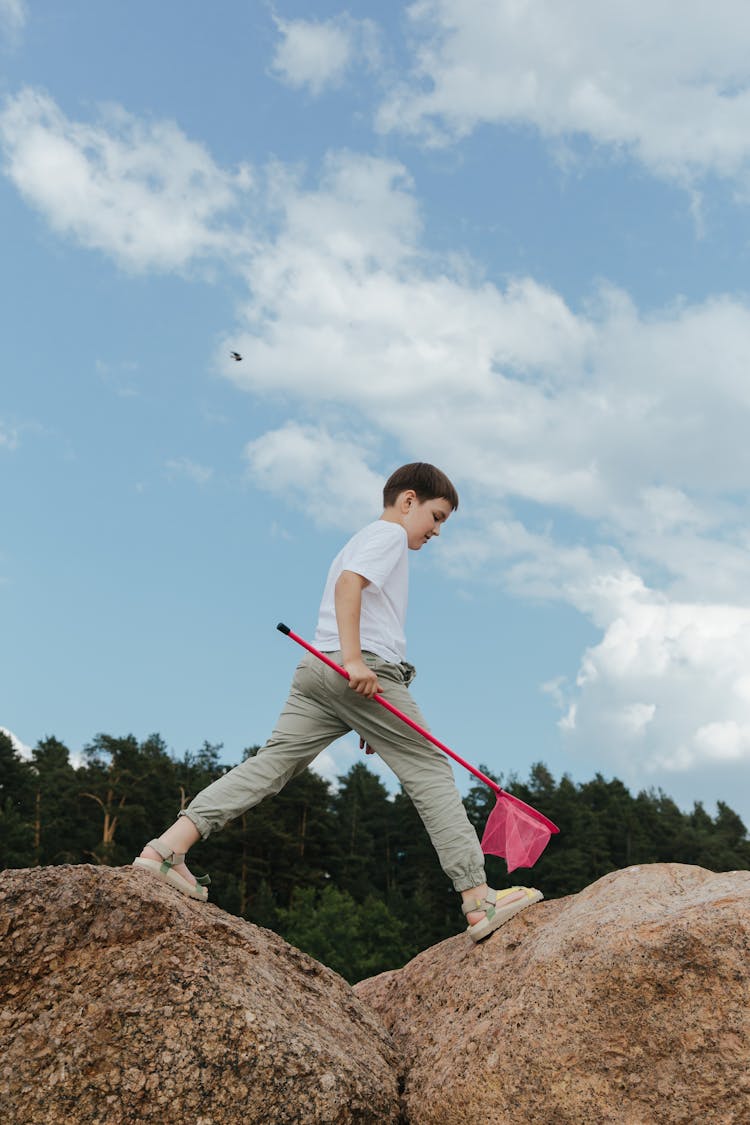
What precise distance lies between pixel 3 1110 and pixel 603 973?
9.17 feet

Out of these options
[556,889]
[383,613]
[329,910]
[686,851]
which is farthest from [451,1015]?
[686,851]

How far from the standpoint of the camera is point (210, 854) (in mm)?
49562

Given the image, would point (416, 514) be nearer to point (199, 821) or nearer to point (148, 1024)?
point (199, 821)

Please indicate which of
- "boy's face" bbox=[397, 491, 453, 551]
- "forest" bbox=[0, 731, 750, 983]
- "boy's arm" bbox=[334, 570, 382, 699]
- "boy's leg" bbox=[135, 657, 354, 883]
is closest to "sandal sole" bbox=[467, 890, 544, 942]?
"boy's leg" bbox=[135, 657, 354, 883]

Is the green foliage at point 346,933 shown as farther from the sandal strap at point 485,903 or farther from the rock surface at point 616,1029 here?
the rock surface at point 616,1029

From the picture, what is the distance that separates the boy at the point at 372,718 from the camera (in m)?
5.74

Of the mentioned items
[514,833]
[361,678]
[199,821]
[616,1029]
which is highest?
[361,678]

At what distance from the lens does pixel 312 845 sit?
5594 centimetres

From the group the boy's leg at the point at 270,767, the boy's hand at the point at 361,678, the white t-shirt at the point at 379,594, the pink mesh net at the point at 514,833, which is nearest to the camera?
the boy's hand at the point at 361,678

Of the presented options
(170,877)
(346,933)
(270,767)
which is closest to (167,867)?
(170,877)

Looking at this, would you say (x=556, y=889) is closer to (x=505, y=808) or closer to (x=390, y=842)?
(x=390, y=842)

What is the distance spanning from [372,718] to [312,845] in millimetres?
52243

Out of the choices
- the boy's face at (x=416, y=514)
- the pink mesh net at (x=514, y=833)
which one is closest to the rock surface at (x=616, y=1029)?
the pink mesh net at (x=514, y=833)

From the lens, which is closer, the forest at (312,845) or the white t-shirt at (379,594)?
the white t-shirt at (379,594)
